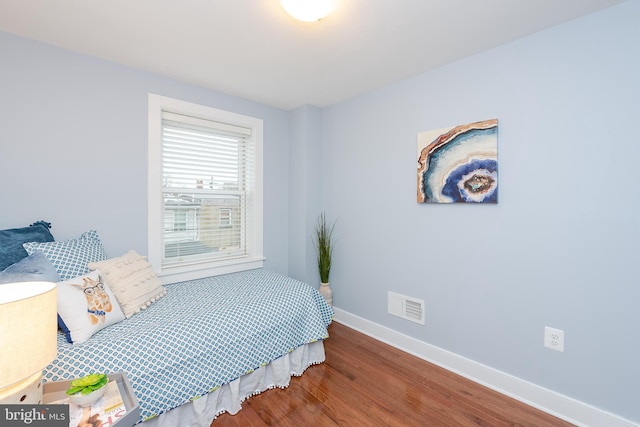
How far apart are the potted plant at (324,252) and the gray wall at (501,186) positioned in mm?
457

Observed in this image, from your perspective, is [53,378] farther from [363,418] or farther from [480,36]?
[480,36]

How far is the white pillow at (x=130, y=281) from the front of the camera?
6.02 feet

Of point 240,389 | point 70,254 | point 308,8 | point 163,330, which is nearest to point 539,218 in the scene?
point 308,8

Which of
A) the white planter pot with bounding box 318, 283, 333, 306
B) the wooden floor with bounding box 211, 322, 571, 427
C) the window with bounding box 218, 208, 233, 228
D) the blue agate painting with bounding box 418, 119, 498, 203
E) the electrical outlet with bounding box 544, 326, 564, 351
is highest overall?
the blue agate painting with bounding box 418, 119, 498, 203

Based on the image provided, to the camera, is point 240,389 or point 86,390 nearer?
point 86,390

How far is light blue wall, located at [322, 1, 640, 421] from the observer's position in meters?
1.61

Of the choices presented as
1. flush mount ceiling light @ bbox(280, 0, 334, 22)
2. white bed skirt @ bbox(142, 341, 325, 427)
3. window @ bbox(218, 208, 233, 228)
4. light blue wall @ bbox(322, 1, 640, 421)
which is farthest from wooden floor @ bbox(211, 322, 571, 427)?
flush mount ceiling light @ bbox(280, 0, 334, 22)

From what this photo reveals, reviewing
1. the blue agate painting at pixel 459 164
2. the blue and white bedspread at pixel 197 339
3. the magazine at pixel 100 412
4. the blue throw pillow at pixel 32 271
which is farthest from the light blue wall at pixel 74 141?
the blue agate painting at pixel 459 164

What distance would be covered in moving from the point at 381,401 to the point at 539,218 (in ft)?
5.37

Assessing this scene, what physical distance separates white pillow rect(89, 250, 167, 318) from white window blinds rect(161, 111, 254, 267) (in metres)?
0.58

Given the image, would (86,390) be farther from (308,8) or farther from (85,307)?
(308,8)

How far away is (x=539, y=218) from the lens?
6.16 ft

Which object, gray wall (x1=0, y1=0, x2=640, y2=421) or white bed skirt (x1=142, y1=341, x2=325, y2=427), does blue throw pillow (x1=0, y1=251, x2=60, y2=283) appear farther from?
white bed skirt (x1=142, y1=341, x2=325, y2=427)

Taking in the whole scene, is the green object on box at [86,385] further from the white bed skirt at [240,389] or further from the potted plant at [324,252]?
the potted plant at [324,252]
